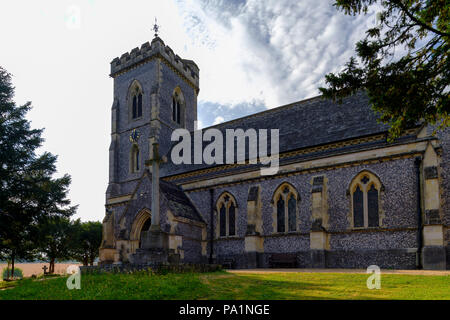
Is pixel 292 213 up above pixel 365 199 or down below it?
below

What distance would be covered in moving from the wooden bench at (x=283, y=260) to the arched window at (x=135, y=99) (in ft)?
59.5

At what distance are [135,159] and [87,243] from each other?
56.2ft

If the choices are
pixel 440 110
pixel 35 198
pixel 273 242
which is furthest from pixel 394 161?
pixel 35 198

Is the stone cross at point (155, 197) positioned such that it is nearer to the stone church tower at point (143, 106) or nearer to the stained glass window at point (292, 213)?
the stained glass window at point (292, 213)

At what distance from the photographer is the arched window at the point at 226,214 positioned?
22.8 meters

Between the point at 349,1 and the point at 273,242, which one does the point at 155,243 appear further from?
the point at 349,1

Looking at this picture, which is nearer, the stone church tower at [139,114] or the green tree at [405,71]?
the green tree at [405,71]

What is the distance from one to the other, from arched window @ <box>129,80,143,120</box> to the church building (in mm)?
6311

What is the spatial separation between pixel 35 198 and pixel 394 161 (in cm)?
2159

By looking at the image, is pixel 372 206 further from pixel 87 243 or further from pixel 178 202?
pixel 87 243

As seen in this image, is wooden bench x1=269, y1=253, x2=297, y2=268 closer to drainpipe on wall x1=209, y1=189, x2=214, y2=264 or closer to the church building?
the church building

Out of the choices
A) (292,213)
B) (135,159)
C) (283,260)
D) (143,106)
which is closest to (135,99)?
(143,106)

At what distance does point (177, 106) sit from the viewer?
33.7 meters
